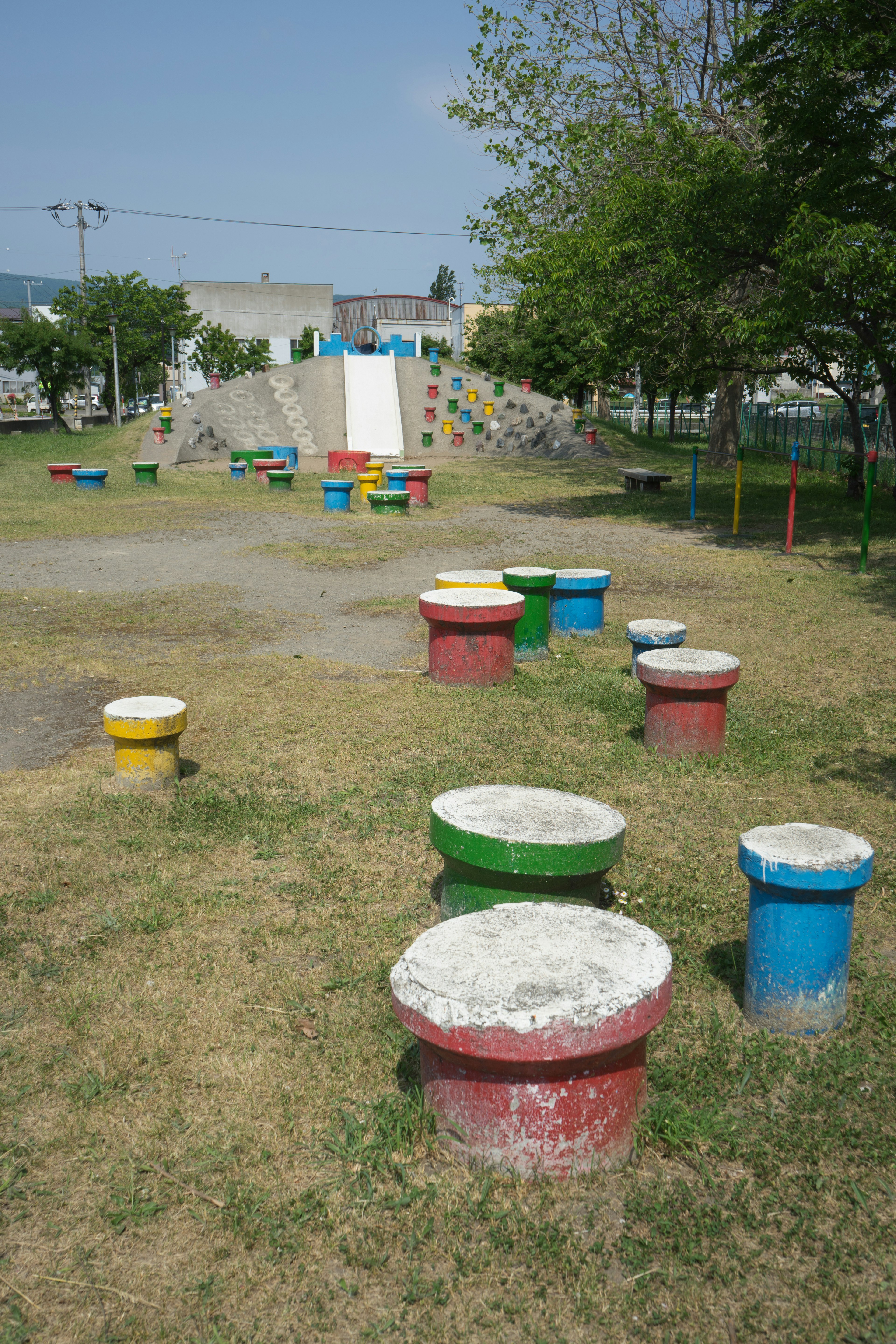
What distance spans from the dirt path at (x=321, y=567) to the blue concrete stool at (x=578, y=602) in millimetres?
1314

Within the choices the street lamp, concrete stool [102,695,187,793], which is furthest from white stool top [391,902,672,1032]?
the street lamp

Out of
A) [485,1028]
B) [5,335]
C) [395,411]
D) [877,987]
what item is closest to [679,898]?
[877,987]

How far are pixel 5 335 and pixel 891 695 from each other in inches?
1391

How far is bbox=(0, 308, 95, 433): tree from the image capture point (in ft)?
116

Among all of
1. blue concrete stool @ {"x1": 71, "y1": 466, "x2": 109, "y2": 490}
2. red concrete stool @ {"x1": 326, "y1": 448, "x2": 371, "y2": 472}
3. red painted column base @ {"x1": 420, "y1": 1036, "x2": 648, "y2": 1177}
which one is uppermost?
red concrete stool @ {"x1": 326, "y1": 448, "x2": 371, "y2": 472}

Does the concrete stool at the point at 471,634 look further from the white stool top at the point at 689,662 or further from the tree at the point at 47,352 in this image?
the tree at the point at 47,352

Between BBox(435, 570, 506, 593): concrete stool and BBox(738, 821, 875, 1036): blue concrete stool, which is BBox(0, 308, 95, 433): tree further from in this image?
BBox(738, 821, 875, 1036): blue concrete stool

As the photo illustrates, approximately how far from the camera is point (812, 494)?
19594 mm

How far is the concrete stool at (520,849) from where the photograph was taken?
354cm

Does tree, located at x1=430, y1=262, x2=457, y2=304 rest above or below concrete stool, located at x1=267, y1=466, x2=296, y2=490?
above

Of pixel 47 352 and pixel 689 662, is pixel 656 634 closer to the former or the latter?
pixel 689 662

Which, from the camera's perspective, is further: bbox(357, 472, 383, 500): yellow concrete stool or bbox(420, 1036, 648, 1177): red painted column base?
bbox(357, 472, 383, 500): yellow concrete stool

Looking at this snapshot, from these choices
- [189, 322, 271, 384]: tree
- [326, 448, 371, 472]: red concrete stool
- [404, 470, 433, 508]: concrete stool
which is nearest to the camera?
[404, 470, 433, 508]: concrete stool

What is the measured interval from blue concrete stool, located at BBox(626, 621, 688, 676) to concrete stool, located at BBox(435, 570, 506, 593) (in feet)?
3.62
